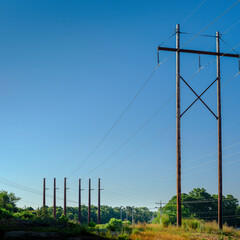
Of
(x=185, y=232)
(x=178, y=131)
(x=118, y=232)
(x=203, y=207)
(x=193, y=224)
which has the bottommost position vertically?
(x=203, y=207)

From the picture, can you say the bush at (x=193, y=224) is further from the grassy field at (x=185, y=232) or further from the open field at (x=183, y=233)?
the open field at (x=183, y=233)

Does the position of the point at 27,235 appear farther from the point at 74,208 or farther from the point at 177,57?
the point at 74,208

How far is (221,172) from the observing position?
25.8 m

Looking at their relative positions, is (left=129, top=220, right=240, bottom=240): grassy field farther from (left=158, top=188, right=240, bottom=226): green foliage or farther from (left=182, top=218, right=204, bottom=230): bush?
(left=158, top=188, right=240, bottom=226): green foliage

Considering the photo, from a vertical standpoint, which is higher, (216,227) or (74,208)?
(216,227)

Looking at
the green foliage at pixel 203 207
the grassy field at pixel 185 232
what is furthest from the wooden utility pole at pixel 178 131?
the green foliage at pixel 203 207

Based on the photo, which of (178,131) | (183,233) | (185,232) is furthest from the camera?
(178,131)

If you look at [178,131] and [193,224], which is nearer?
[193,224]

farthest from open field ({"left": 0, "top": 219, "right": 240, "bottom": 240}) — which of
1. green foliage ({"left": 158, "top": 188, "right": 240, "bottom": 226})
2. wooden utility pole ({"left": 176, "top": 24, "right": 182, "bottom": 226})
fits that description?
green foliage ({"left": 158, "top": 188, "right": 240, "bottom": 226})

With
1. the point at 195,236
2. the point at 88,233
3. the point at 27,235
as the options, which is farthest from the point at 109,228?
the point at 27,235

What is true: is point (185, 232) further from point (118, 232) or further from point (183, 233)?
point (118, 232)

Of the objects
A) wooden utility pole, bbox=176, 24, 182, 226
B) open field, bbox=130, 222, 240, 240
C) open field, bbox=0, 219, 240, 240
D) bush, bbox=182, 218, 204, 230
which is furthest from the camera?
bush, bbox=182, 218, 204, 230

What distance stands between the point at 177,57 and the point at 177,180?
29.4 feet

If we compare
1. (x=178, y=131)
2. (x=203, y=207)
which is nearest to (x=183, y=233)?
(x=178, y=131)
